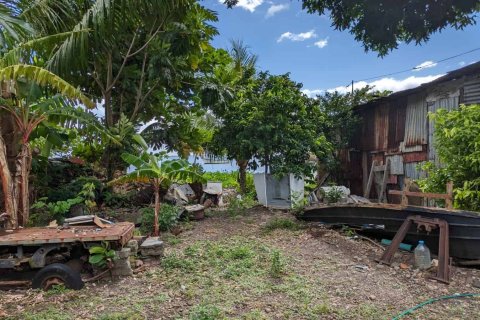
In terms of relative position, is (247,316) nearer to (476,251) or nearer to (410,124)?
(476,251)

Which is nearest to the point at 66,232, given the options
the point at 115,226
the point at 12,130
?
the point at 115,226

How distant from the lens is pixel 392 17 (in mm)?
4195

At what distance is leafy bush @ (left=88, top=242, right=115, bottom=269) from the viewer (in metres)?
4.70

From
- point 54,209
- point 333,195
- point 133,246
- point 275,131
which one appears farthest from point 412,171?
point 54,209

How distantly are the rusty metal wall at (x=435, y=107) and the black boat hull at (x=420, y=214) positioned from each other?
353cm

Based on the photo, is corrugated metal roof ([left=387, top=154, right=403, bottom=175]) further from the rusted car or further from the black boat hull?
the rusted car

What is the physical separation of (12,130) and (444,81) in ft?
33.2

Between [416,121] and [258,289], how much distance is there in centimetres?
828

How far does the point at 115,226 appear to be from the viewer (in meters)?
5.62

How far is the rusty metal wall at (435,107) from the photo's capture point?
9070 millimetres

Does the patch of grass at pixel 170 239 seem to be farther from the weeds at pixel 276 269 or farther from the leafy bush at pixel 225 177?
the leafy bush at pixel 225 177

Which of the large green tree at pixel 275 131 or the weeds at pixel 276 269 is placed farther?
the large green tree at pixel 275 131

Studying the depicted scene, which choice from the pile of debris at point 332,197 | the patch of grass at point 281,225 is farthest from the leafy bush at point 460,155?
the pile of debris at point 332,197

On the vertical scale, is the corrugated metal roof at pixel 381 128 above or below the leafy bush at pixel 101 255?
above
